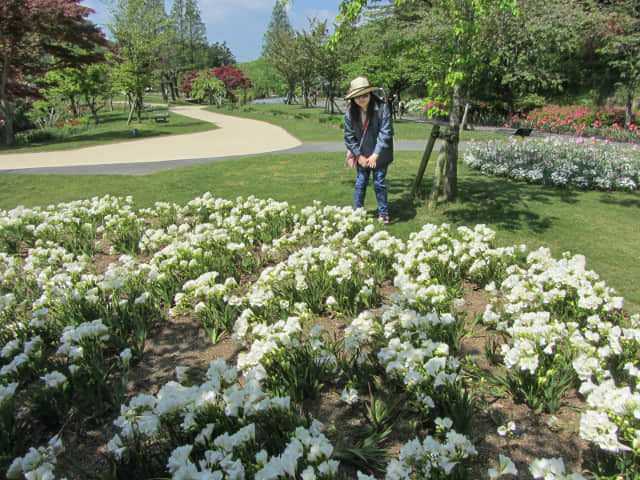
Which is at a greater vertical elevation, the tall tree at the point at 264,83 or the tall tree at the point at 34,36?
the tall tree at the point at 264,83

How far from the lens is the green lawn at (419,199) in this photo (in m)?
5.17

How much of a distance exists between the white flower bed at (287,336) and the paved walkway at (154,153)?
7.52 meters

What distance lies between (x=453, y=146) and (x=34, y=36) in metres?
22.4

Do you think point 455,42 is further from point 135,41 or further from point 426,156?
point 135,41

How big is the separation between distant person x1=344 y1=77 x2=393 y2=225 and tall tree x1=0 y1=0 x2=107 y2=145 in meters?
18.6

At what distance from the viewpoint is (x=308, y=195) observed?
25.3 ft

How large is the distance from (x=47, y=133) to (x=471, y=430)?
24.8 metres

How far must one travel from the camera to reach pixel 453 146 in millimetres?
6211

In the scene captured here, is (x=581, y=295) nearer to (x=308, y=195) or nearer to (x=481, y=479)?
(x=481, y=479)

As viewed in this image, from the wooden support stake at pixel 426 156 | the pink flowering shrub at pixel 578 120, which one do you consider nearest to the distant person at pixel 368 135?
the wooden support stake at pixel 426 156

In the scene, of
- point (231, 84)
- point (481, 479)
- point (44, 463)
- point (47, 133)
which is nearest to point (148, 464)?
point (44, 463)

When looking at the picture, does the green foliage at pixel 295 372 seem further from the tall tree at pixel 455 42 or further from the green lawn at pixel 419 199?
the tall tree at pixel 455 42

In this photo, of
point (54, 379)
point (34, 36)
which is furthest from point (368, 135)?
point (34, 36)

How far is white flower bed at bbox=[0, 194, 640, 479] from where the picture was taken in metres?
1.87
